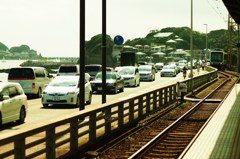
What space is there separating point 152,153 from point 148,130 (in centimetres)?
439

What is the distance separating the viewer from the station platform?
1114cm

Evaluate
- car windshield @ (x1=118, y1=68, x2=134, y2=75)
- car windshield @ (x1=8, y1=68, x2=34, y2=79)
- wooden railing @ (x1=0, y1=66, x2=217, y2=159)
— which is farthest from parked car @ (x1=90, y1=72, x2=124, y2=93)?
wooden railing @ (x1=0, y1=66, x2=217, y2=159)

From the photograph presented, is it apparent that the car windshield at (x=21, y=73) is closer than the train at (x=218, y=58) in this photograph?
Yes

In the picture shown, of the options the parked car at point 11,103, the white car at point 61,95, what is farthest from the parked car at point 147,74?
the parked car at point 11,103

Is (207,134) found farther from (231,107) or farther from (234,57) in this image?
(234,57)

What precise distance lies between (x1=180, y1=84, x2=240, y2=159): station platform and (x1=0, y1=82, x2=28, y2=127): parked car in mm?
5991

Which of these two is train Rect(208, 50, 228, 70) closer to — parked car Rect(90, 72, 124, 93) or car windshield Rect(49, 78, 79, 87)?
parked car Rect(90, 72, 124, 93)

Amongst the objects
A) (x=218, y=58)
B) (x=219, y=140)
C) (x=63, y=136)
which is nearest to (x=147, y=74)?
(x=218, y=58)

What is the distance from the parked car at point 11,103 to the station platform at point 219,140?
599 centimetres

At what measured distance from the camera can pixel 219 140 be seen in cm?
1336

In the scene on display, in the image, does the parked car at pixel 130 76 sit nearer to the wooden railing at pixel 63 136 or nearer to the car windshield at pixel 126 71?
the car windshield at pixel 126 71

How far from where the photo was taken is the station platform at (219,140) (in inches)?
439

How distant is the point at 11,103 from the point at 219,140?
6.77 meters

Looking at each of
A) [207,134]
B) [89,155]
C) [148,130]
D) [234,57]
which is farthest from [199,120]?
[234,57]
